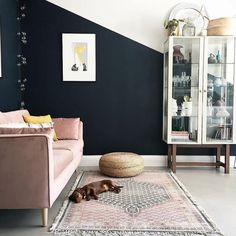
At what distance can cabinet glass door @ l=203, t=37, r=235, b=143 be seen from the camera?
431cm

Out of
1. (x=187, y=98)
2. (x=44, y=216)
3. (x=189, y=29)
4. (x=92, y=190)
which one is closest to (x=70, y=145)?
(x=92, y=190)

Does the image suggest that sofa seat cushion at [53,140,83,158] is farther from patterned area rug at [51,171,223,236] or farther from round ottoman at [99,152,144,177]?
patterned area rug at [51,171,223,236]

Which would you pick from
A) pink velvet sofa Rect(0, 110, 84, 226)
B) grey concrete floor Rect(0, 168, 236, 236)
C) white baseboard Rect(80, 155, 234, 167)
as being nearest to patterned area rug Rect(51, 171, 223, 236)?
grey concrete floor Rect(0, 168, 236, 236)

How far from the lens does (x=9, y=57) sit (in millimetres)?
4254

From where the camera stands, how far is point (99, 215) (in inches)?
105

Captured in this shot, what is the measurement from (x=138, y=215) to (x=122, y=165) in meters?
1.26

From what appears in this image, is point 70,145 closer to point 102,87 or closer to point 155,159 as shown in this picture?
point 102,87

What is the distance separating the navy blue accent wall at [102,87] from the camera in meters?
4.62

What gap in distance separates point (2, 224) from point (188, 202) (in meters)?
1.64

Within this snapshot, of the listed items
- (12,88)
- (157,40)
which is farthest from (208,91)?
(12,88)

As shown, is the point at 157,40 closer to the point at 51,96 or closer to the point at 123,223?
the point at 51,96

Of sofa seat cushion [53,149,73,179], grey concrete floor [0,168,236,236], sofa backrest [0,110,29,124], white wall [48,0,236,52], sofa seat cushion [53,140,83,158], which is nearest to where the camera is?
grey concrete floor [0,168,236,236]

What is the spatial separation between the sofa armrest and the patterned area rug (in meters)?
0.30

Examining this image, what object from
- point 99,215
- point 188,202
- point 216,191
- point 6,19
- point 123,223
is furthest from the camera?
point 6,19
